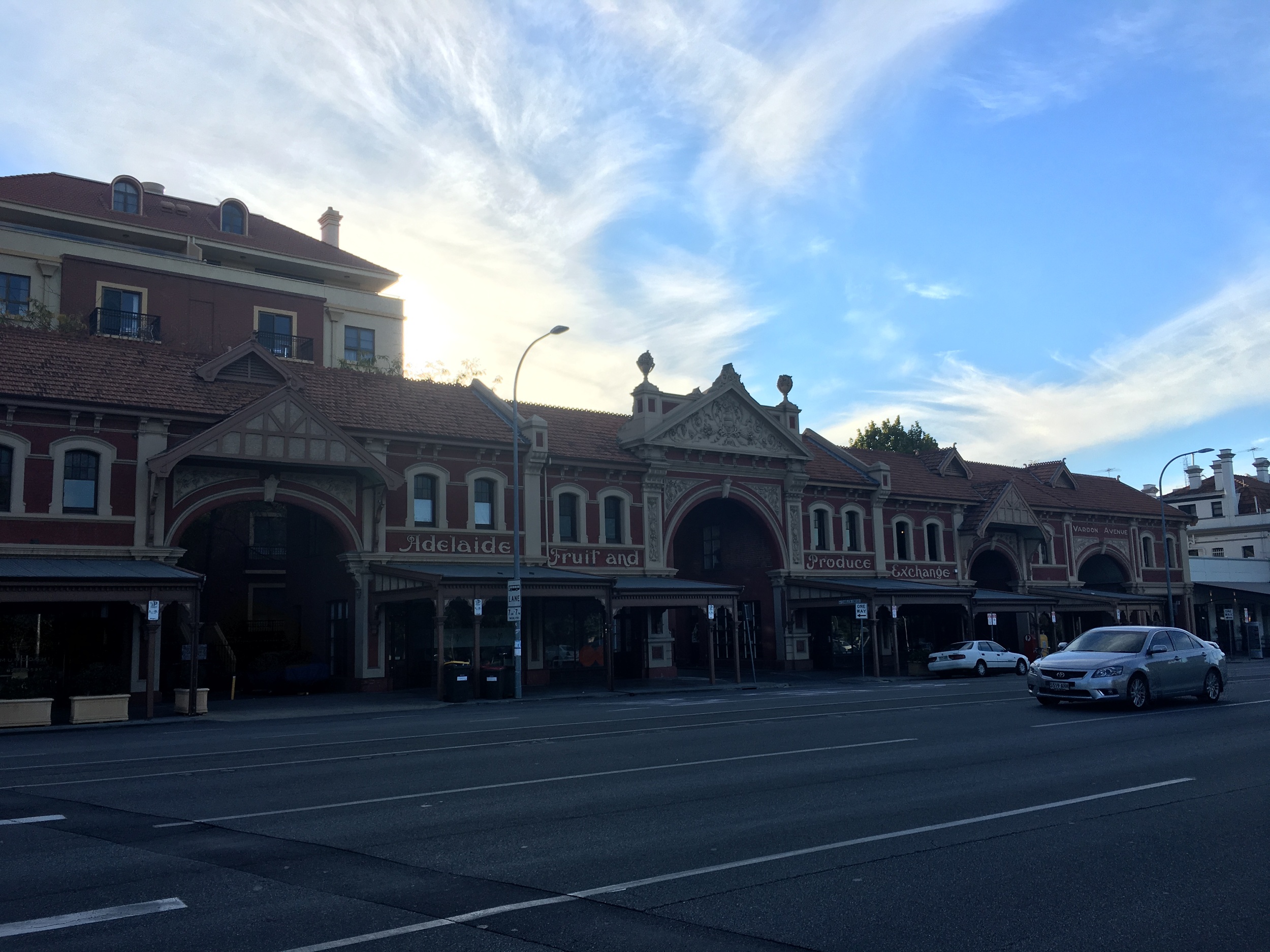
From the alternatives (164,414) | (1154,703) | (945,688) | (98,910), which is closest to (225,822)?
Answer: (98,910)

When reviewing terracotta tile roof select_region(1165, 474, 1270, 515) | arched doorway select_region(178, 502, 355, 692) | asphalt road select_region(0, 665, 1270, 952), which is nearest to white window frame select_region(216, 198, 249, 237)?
arched doorway select_region(178, 502, 355, 692)

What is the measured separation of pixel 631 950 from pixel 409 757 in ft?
29.8

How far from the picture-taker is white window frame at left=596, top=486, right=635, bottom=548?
120 ft

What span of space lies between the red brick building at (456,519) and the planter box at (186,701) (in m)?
1.92

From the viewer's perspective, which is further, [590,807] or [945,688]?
[945,688]

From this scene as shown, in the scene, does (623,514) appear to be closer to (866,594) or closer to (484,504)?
(484,504)

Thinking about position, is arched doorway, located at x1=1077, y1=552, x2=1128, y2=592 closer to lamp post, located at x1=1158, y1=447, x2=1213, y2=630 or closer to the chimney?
lamp post, located at x1=1158, y1=447, x2=1213, y2=630

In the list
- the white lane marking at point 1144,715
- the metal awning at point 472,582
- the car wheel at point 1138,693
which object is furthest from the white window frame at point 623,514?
the white lane marking at point 1144,715

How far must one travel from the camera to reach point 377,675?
3098cm

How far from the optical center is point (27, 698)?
904 inches

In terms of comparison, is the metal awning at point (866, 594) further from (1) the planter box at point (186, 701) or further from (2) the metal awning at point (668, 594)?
(1) the planter box at point (186, 701)

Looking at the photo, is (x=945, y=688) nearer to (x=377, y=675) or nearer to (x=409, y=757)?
(x=377, y=675)

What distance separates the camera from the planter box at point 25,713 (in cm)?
2142

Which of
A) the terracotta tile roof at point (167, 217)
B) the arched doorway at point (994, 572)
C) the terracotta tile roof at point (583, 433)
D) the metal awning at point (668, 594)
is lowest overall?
the metal awning at point (668, 594)
